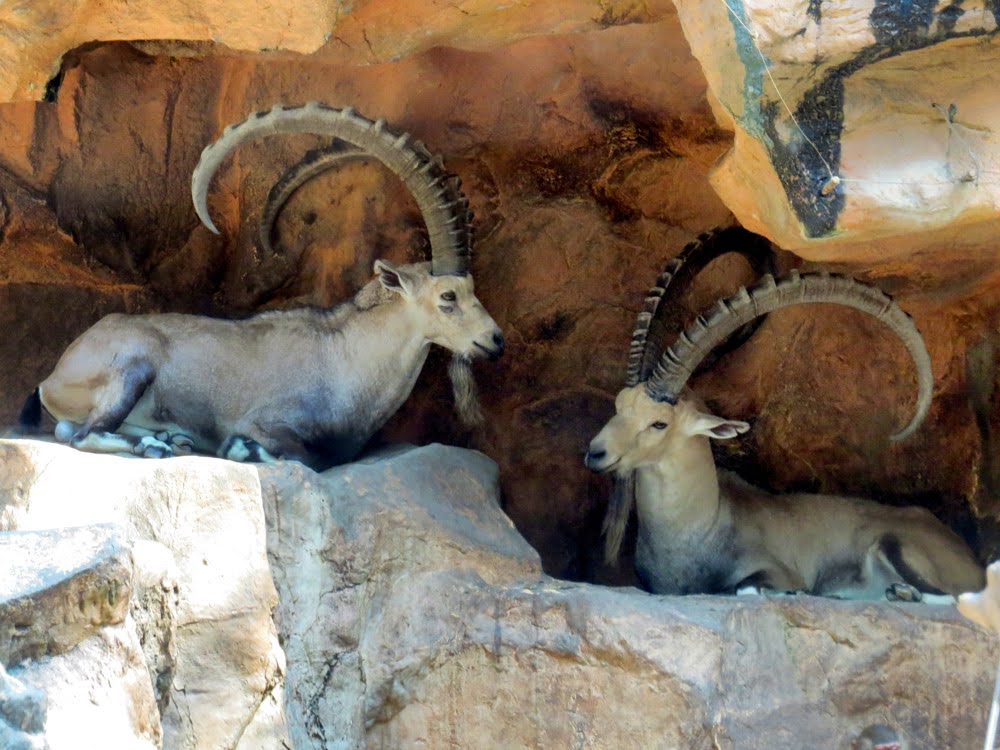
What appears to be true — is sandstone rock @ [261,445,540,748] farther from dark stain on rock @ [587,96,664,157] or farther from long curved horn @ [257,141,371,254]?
dark stain on rock @ [587,96,664,157]

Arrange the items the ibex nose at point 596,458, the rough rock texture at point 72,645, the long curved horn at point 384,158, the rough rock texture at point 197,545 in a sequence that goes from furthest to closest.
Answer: the ibex nose at point 596,458 < the long curved horn at point 384,158 < the rough rock texture at point 197,545 < the rough rock texture at point 72,645

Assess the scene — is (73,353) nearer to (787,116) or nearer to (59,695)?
(59,695)

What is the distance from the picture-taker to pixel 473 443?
26.1 ft

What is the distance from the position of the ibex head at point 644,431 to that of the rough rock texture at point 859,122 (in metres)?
1.80

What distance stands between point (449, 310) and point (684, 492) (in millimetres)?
1629

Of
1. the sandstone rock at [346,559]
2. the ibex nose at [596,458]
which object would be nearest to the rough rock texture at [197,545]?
the sandstone rock at [346,559]

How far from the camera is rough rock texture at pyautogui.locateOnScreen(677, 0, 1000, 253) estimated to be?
5.46 m

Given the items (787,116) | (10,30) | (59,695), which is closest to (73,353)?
(10,30)

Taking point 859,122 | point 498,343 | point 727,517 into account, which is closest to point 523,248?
point 498,343

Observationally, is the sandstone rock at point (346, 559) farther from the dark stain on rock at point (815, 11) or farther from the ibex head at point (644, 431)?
the dark stain on rock at point (815, 11)

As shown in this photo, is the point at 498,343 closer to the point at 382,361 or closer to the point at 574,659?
the point at 382,361

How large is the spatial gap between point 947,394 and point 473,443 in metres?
2.73

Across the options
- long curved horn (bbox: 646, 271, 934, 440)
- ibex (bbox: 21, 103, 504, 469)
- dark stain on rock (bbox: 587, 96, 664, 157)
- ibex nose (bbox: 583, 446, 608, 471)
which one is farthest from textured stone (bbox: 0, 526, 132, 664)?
dark stain on rock (bbox: 587, 96, 664, 157)

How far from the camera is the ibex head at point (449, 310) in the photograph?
283 inches
